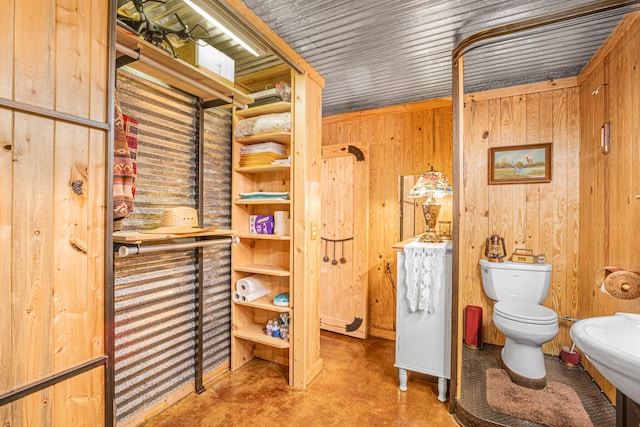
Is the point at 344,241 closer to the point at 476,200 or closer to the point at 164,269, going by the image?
the point at 476,200

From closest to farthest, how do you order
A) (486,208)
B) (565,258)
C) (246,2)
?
(246,2), (565,258), (486,208)

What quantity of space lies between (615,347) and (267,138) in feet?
7.57

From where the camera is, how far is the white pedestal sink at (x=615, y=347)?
0.92 metres

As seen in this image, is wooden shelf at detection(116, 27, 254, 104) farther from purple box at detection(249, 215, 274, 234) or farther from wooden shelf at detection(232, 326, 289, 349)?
wooden shelf at detection(232, 326, 289, 349)

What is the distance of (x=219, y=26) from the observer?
1934 mm

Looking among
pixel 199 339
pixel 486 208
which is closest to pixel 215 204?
pixel 199 339

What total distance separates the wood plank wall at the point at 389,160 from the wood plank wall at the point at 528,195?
0.98 ft

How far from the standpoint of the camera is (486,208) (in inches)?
114

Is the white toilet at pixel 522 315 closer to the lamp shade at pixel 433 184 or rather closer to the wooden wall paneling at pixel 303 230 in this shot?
the lamp shade at pixel 433 184

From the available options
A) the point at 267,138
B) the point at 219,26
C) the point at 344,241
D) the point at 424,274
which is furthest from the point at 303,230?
the point at 219,26

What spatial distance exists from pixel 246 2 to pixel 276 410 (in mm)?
2576

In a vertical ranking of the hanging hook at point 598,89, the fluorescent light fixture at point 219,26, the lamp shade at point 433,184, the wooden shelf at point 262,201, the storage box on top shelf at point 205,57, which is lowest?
the wooden shelf at point 262,201

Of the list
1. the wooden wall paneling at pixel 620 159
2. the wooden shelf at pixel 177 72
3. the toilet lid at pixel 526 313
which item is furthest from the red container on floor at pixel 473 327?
the wooden shelf at pixel 177 72

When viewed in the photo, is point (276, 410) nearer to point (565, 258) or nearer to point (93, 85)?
point (93, 85)
